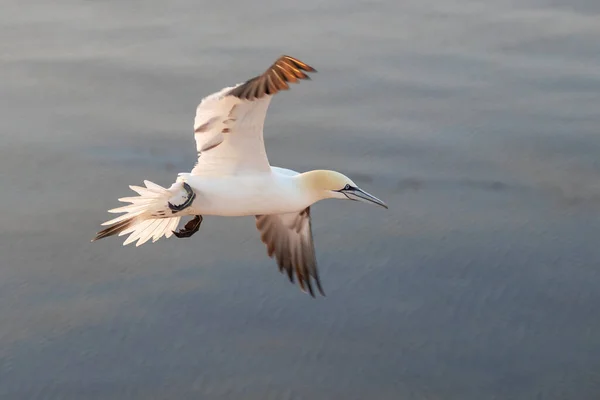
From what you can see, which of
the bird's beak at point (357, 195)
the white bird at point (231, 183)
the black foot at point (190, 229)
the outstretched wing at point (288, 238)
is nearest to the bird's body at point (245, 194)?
the white bird at point (231, 183)

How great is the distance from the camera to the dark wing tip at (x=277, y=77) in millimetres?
4277

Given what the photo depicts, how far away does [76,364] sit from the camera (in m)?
5.88

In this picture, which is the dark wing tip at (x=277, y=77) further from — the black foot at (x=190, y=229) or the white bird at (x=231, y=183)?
the black foot at (x=190, y=229)

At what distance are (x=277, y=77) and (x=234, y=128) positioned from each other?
0.54m

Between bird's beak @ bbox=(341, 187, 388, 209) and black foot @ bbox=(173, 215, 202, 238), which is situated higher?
bird's beak @ bbox=(341, 187, 388, 209)

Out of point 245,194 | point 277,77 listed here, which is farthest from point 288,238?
point 277,77

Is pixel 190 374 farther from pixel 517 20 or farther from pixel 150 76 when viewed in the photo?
pixel 517 20

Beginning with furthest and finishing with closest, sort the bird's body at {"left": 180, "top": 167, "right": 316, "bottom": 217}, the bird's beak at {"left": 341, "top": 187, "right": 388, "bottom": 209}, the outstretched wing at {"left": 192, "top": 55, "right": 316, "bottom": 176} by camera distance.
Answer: the bird's beak at {"left": 341, "top": 187, "right": 388, "bottom": 209} → the bird's body at {"left": 180, "top": 167, "right": 316, "bottom": 217} → the outstretched wing at {"left": 192, "top": 55, "right": 316, "bottom": 176}

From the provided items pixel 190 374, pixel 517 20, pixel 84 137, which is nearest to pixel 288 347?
pixel 190 374

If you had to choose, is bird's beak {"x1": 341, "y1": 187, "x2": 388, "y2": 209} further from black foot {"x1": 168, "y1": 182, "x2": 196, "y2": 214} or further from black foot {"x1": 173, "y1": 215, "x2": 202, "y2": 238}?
black foot {"x1": 173, "y1": 215, "x2": 202, "y2": 238}

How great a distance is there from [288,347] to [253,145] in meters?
1.43

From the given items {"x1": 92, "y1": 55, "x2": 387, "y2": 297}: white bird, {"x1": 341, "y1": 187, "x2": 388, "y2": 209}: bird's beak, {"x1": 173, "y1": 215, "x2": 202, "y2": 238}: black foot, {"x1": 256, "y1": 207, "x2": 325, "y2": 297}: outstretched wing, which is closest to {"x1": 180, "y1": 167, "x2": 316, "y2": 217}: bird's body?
{"x1": 92, "y1": 55, "x2": 387, "y2": 297}: white bird

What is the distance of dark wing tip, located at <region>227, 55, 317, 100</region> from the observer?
4277mm

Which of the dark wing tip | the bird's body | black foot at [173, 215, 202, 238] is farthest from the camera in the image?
black foot at [173, 215, 202, 238]
